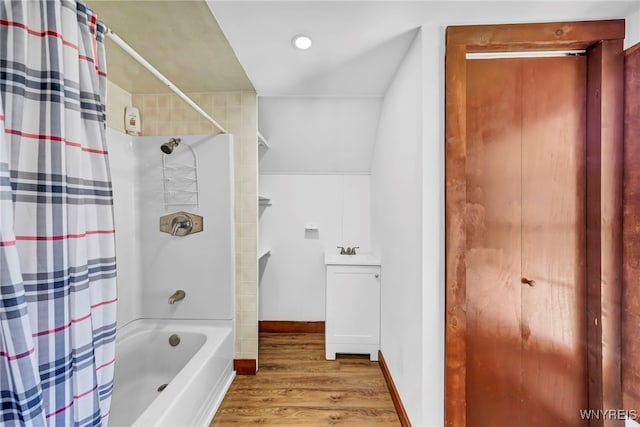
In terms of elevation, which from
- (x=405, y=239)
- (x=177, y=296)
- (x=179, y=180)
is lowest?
(x=177, y=296)

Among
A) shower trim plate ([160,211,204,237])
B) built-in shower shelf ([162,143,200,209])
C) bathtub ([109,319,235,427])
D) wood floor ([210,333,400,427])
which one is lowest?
wood floor ([210,333,400,427])

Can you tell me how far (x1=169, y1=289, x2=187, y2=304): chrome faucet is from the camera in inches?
77.5

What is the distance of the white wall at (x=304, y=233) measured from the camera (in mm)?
2834

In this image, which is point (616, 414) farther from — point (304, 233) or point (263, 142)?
point (263, 142)

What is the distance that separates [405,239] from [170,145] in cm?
183

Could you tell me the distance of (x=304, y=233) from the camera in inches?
113

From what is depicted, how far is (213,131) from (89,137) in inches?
57.3

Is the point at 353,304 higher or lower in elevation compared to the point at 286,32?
lower

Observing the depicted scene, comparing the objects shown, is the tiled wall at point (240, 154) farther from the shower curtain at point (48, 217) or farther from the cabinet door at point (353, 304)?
the shower curtain at point (48, 217)

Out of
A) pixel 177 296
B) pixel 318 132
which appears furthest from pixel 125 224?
pixel 318 132

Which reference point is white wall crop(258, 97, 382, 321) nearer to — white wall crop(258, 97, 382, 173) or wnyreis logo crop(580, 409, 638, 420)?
white wall crop(258, 97, 382, 173)

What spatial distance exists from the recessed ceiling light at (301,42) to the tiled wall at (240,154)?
2.49 ft

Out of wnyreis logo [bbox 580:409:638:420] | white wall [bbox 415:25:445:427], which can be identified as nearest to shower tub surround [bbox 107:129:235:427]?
white wall [bbox 415:25:445:427]

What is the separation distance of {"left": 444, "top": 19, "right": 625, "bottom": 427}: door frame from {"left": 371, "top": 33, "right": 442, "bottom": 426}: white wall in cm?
9
